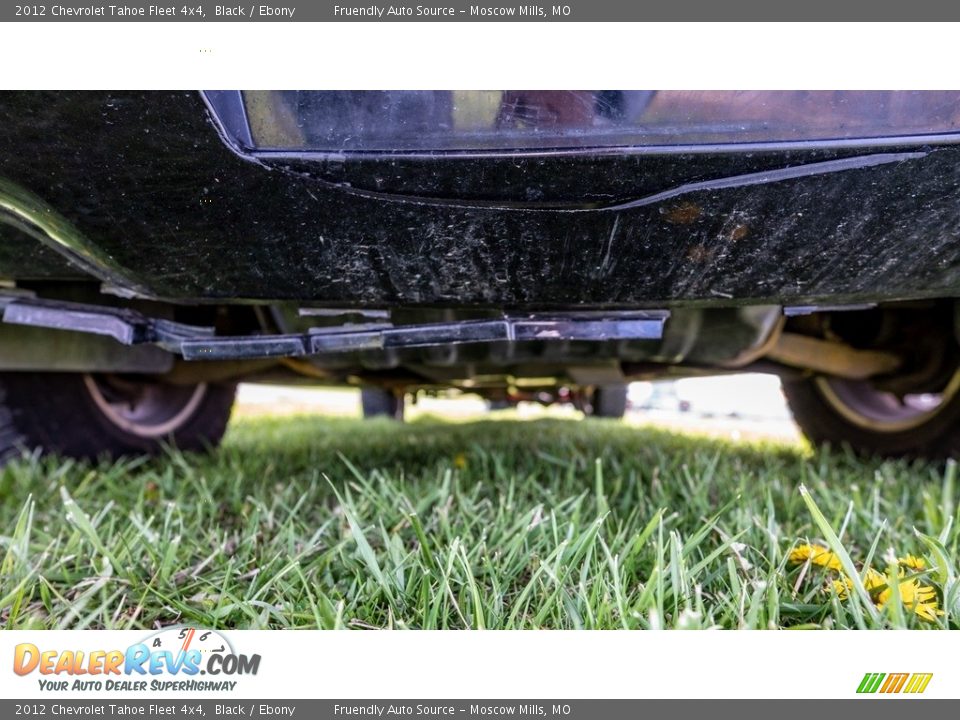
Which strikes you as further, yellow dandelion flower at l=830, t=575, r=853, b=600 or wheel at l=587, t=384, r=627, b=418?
wheel at l=587, t=384, r=627, b=418

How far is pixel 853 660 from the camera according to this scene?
0.49 m

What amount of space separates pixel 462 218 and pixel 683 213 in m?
0.22

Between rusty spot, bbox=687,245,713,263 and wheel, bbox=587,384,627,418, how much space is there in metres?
2.58

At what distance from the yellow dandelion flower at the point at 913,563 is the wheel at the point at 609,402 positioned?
2502mm

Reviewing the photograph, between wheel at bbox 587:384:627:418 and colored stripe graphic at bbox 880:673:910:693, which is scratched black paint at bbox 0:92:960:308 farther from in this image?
wheel at bbox 587:384:627:418

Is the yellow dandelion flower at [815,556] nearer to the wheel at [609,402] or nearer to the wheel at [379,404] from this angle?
the wheel at [609,402]

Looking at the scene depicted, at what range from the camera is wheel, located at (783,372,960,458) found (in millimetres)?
1286

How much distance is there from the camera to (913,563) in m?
0.62

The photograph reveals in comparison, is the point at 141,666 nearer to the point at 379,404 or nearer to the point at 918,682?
the point at 918,682

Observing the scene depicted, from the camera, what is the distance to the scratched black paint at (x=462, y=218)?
1.64 feet

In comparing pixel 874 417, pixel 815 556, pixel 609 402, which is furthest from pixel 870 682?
pixel 609 402

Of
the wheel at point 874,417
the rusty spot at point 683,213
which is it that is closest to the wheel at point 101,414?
the rusty spot at point 683,213

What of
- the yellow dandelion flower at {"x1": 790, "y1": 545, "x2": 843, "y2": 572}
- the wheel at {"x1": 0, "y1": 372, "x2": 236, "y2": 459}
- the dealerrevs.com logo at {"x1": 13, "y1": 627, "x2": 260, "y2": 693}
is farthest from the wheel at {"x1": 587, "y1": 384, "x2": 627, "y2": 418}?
the dealerrevs.com logo at {"x1": 13, "y1": 627, "x2": 260, "y2": 693}

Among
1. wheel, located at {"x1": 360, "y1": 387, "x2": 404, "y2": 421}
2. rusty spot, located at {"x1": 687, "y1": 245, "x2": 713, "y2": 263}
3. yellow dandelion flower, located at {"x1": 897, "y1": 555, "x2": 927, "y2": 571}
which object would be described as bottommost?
wheel, located at {"x1": 360, "y1": 387, "x2": 404, "y2": 421}
